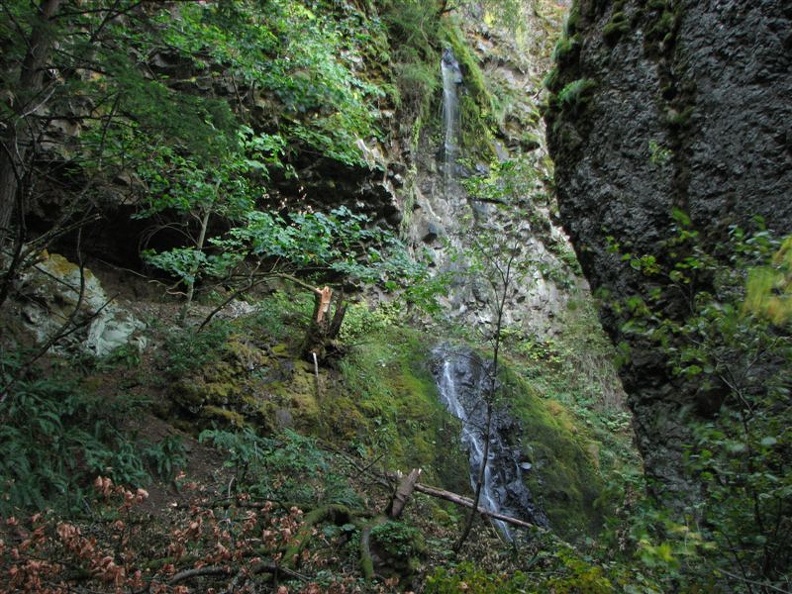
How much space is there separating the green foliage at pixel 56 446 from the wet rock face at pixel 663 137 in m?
4.70

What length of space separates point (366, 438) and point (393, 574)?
3386 millimetres

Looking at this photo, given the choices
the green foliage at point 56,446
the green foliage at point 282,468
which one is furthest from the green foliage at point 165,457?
the green foliage at point 282,468

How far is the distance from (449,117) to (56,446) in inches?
553

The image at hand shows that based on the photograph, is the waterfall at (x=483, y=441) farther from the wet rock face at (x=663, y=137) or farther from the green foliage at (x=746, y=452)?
the green foliage at (x=746, y=452)

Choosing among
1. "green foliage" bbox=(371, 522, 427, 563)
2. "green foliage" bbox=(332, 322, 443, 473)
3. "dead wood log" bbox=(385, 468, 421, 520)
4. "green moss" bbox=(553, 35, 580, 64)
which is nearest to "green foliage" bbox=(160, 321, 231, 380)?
"green foliage" bbox=(332, 322, 443, 473)

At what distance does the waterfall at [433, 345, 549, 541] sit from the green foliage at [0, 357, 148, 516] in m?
4.53

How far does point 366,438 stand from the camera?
7379mm

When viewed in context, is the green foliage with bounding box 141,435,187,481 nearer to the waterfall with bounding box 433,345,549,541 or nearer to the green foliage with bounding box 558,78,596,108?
the waterfall with bounding box 433,345,549,541

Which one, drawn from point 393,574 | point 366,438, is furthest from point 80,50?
point 366,438

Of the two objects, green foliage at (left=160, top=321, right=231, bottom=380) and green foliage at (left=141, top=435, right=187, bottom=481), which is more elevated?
green foliage at (left=160, top=321, right=231, bottom=380)

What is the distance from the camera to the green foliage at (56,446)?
389 cm

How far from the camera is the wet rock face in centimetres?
374

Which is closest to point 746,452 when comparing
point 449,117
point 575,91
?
point 575,91

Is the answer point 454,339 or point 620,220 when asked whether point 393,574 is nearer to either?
point 620,220
